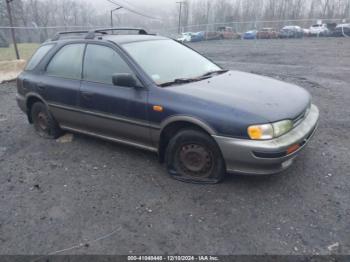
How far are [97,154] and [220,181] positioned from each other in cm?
185

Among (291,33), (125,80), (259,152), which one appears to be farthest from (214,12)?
(259,152)

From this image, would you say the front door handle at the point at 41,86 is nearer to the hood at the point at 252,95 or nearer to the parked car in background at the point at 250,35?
the hood at the point at 252,95

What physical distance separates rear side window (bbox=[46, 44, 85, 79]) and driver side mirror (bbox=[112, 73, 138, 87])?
89cm

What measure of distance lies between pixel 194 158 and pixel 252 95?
0.93 m

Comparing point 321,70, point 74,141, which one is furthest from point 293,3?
point 74,141

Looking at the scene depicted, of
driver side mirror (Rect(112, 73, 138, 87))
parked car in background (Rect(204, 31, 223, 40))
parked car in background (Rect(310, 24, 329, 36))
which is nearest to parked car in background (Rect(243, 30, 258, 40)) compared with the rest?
parked car in background (Rect(204, 31, 223, 40))

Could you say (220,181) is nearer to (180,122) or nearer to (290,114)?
(180,122)

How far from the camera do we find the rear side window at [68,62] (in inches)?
162

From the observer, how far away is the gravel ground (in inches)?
99.4

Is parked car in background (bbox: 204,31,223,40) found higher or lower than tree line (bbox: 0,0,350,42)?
lower

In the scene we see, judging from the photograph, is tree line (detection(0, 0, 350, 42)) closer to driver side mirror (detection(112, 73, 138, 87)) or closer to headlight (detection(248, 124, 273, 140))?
driver side mirror (detection(112, 73, 138, 87))

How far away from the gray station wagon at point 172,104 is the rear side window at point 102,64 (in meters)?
0.01

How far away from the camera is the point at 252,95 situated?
3279 millimetres

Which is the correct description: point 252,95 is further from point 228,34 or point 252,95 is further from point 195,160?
point 228,34
